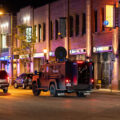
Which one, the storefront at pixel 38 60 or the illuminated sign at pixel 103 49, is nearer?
the illuminated sign at pixel 103 49

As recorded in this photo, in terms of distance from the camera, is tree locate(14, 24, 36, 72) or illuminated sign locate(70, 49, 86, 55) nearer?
illuminated sign locate(70, 49, 86, 55)

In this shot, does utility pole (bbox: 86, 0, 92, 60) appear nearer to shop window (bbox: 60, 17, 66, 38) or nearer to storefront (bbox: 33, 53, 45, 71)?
shop window (bbox: 60, 17, 66, 38)

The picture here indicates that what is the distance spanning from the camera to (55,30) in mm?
44938

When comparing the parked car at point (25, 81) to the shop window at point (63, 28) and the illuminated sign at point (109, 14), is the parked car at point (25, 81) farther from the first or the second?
the illuminated sign at point (109, 14)

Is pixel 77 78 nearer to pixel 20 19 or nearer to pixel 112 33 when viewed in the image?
pixel 112 33

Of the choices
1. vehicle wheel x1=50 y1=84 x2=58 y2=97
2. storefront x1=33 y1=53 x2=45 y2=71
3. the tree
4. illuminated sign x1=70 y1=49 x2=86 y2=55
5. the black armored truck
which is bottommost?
vehicle wheel x1=50 y1=84 x2=58 y2=97

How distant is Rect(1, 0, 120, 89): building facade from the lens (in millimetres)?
34781

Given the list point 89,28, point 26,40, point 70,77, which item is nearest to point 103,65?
point 89,28

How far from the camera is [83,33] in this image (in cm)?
4003

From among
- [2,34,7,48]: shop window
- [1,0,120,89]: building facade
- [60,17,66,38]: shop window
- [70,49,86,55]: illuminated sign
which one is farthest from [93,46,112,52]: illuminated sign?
[2,34,7,48]: shop window

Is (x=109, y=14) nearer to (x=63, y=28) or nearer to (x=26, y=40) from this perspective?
(x=63, y=28)

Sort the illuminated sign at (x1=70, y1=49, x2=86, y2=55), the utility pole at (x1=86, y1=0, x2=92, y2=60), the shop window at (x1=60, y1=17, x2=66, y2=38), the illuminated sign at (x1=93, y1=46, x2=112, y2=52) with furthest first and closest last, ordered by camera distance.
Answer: the shop window at (x1=60, y1=17, x2=66, y2=38), the illuminated sign at (x1=70, y1=49, x2=86, y2=55), the utility pole at (x1=86, y1=0, x2=92, y2=60), the illuminated sign at (x1=93, y1=46, x2=112, y2=52)

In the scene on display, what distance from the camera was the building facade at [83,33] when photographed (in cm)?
3478

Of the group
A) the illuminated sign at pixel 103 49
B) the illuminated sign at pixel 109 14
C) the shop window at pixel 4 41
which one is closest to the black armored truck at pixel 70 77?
the illuminated sign at pixel 109 14
